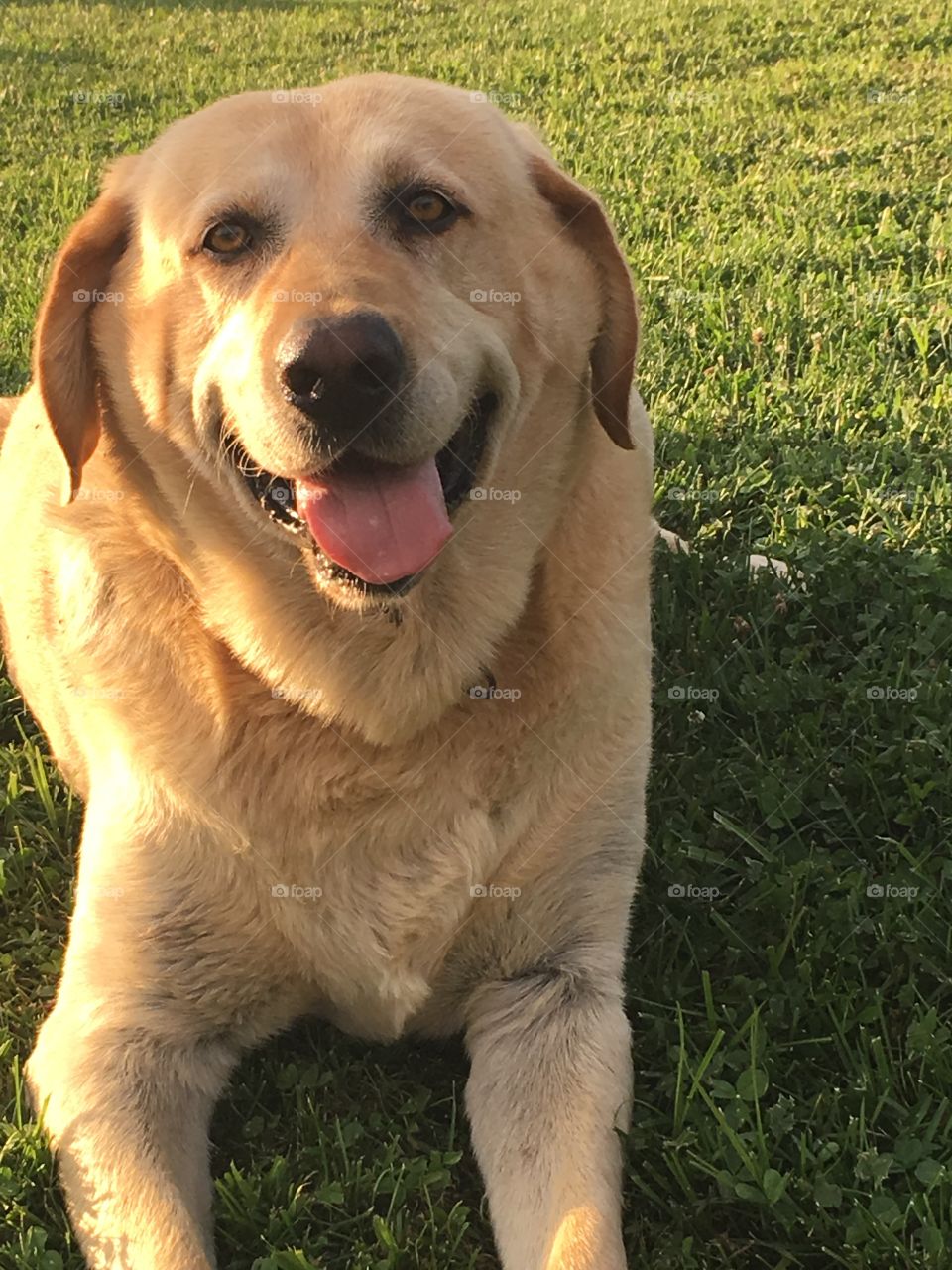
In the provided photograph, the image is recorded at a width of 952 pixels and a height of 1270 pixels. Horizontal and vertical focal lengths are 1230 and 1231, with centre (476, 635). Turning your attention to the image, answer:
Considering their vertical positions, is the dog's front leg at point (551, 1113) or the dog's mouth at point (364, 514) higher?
the dog's mouth at point (364, 514)

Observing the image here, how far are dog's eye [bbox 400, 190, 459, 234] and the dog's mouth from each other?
36cm

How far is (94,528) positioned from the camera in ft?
7.82

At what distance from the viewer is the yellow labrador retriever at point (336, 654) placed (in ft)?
6.96

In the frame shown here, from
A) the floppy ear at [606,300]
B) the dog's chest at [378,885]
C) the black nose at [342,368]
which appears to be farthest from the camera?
the floppy ear at [606,300]

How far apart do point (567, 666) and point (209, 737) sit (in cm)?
68

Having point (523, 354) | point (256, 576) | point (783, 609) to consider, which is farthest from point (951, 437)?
point (256, 576)

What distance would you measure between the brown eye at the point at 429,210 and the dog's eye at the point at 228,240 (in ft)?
0.97

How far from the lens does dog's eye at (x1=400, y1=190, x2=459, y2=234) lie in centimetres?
227

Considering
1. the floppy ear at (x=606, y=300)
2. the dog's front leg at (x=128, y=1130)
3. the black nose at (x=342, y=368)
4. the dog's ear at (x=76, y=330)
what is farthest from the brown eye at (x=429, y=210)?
the dog's front leg at (x=128, y=1130)

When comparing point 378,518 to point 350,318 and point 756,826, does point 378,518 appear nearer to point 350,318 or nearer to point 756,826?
point 350,318

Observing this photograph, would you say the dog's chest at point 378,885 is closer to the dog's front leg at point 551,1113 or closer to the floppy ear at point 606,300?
the dog's front leg at point 551,1113

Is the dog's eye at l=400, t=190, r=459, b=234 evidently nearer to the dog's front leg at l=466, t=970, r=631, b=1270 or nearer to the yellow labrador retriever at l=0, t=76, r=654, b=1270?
the yellow labrador retriever at l=0, t=76, r=654, b=1270

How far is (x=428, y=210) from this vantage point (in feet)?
7.49

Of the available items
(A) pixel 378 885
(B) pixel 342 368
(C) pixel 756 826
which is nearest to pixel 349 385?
(B) pixel 342 368
